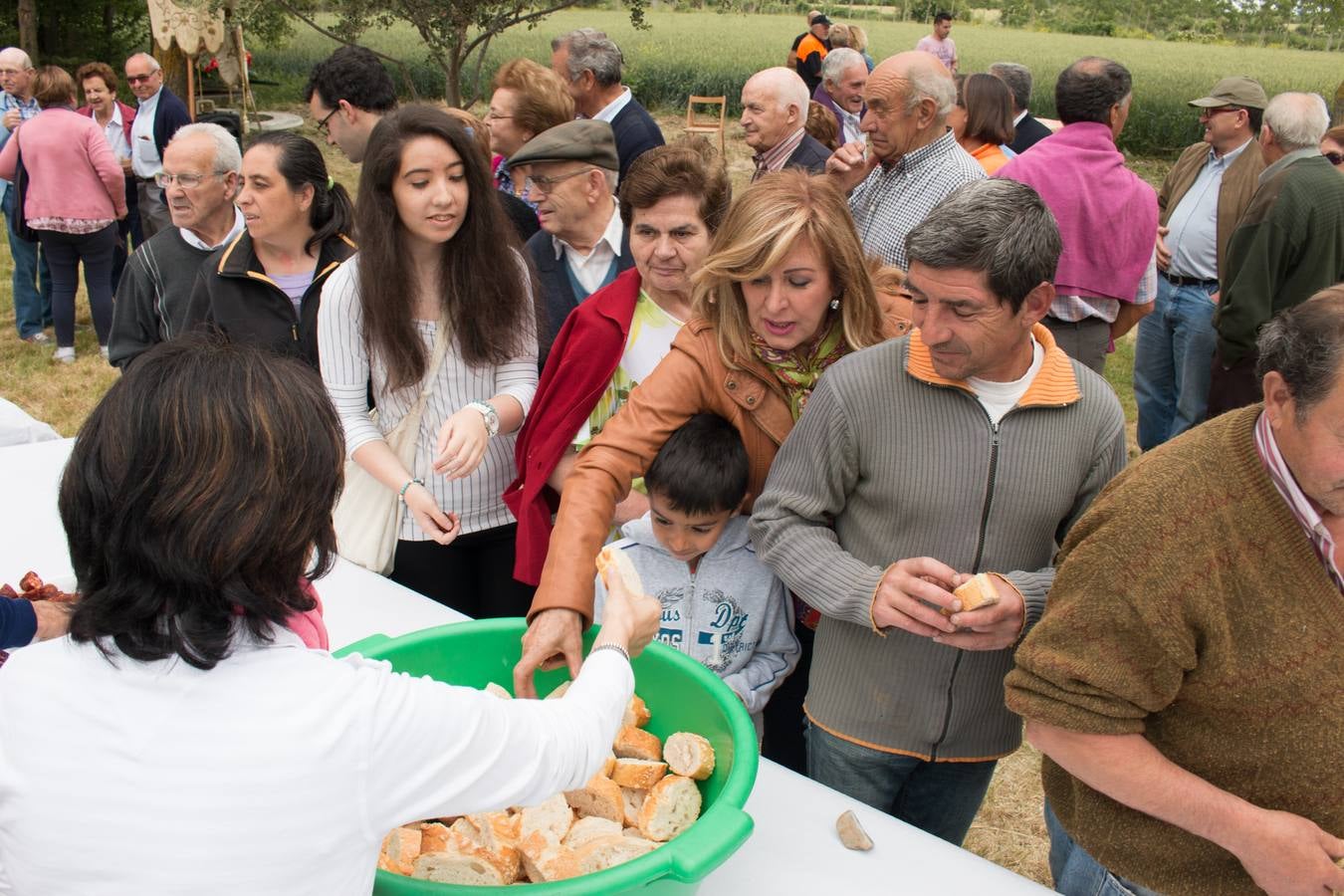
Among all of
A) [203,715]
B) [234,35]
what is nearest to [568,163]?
[203,715]

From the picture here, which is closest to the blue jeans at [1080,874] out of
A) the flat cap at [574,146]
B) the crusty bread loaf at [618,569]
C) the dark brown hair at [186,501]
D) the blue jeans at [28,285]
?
the crusty bread loaf at [618,569]

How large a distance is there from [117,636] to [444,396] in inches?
56.9

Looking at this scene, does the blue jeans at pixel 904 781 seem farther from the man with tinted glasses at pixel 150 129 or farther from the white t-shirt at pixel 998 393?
the man with tinted glasses at pixel 150 129

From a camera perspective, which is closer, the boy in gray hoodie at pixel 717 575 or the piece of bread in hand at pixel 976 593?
the piece of bread in hand at pixel 976 593

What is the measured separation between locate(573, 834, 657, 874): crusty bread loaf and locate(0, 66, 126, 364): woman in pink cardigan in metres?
6.15

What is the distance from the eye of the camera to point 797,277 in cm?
190

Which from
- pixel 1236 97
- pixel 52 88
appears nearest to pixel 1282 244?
pixel 1236 97

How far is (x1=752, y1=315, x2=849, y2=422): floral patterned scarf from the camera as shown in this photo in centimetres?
195

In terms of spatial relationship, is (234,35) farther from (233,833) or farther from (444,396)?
(233,833)

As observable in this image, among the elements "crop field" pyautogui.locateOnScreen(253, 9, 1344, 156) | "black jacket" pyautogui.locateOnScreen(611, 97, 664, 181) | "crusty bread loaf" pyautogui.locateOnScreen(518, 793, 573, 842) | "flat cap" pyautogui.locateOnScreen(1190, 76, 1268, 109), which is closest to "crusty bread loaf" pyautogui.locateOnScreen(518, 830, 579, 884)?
"crusty bread loaf" pyautogui.locateOnScreen(518, 793, 573, 842)

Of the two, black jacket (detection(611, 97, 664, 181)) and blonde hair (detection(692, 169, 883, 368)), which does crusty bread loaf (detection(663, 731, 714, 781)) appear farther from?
black jacket (detection(611, 97, 664, 181))

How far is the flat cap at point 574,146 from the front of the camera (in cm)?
292

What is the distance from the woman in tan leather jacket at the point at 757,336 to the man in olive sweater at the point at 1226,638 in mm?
745

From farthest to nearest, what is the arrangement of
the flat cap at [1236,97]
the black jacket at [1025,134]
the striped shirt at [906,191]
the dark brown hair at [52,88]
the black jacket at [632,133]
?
the dark brown hair at [52,88] < the black jacket at [1025,134] < the flat cap at [1236,97] < the black jacket at [632,133] < the striped shirt at [906,191]
